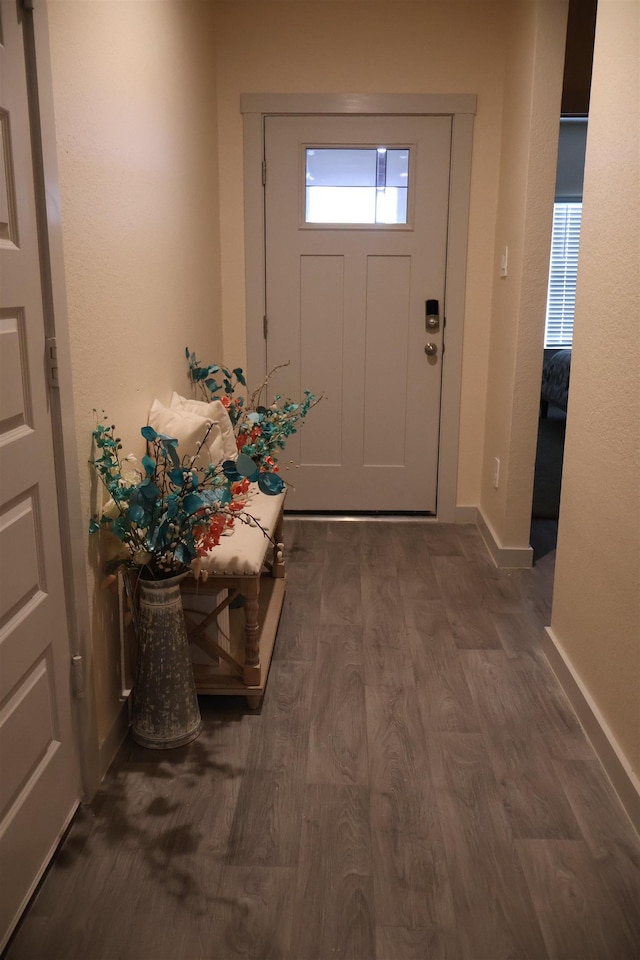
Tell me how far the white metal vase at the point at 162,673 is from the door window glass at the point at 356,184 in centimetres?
245

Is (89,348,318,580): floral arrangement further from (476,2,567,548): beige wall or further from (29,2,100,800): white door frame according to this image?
(476,2,567,548): beige wall

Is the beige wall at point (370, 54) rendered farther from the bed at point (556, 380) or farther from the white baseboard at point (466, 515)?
the bed at point (556, 380)

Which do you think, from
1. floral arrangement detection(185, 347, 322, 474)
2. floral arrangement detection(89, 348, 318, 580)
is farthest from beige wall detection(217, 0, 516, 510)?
floral arrangement detection(89, 348, 318, 580)

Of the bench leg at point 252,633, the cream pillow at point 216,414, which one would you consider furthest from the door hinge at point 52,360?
the cream pillow at point 216,414

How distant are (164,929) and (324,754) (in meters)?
0.69

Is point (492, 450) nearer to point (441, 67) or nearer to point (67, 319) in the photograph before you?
point (441, 67)

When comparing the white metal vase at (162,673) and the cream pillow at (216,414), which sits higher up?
the cream pillow at (216,414)

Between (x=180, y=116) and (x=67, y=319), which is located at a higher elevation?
(x=180, y=116)

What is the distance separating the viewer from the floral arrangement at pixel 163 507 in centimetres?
190

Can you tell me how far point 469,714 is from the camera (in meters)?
2.35

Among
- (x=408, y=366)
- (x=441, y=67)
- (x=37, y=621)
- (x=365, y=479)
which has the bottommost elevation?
(x=365, y=479)

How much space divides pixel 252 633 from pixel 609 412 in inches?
47.3

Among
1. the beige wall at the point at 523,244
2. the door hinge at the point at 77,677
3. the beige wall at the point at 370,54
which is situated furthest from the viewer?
the beige wall at the point at 370,54

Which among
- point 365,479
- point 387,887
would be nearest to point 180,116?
point 365,479
